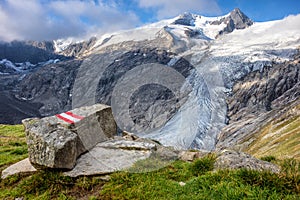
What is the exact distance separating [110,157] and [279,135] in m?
135

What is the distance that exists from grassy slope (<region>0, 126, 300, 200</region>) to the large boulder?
1.99 feet

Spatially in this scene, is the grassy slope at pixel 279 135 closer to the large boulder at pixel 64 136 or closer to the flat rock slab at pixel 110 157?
the flat rock slab at pixel 110 157

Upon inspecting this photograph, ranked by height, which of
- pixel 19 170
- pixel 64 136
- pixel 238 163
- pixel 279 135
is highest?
pixel 64 136

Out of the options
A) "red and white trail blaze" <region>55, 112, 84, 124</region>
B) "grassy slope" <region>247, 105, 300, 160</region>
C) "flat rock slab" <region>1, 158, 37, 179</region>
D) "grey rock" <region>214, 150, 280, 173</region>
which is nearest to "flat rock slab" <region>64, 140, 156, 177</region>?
"red and white trail blaze" <region>55, 112, 84, 124</region>

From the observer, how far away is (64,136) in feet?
36.5

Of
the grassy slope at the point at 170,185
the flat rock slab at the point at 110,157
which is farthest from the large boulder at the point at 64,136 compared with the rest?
the grassy slope at the point at 170,185

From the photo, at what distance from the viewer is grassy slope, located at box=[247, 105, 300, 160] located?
111 m

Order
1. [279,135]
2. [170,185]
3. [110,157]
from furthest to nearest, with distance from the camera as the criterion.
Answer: [279,135] → [110,157] → [170,185]

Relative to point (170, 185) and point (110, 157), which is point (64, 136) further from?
point (170, 185)

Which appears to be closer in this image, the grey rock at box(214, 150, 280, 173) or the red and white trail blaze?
the grey rock at box(214, 150, 280, 173)

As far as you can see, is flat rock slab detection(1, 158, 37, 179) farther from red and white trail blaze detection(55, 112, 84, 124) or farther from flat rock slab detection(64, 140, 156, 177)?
red and white trail blaze detection(55, 112, 84, 124)

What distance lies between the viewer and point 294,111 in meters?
159

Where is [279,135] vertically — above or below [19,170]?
below

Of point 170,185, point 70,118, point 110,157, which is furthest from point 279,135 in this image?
point 170,185
